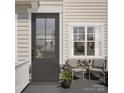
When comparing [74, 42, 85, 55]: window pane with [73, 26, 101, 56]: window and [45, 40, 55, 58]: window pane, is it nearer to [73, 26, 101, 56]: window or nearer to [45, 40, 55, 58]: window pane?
[73, 26, 101, 56]: window

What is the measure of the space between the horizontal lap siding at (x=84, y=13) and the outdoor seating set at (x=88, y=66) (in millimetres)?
311

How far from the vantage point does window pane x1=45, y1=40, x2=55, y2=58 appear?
30.1 ft

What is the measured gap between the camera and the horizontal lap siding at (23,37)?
8570 mm

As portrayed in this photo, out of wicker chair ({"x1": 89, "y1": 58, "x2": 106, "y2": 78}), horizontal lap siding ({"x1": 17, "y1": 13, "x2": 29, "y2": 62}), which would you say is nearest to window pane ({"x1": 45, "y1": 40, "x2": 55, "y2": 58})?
horizontal lap siding ({"x1": 17, "y1": 13, "x2": 29, "y2": 62})

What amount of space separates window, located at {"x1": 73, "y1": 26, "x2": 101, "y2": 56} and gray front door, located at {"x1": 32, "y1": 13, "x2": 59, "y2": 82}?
2.35 ft

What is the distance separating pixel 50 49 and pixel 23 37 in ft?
3.73

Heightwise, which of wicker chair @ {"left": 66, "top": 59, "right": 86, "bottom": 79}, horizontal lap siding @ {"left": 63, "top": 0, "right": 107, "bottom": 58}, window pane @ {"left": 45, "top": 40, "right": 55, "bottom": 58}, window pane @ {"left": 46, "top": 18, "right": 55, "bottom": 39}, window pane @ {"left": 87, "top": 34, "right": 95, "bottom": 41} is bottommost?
wicker chair @ {"left": 66, "top": 59, "right": 86, "bottom": 79}

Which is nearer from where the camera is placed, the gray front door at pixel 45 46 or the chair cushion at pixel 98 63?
the chair cushion at pixel 98 63

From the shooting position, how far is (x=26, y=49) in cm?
870

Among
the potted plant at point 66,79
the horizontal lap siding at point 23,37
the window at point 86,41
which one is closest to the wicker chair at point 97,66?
the window at point 86,41

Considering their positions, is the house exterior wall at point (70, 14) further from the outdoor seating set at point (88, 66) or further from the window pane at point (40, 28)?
the window pane at point (40, 28)

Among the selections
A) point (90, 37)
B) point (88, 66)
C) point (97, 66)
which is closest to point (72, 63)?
point (88, 66)

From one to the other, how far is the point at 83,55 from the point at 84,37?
0.66 metres
